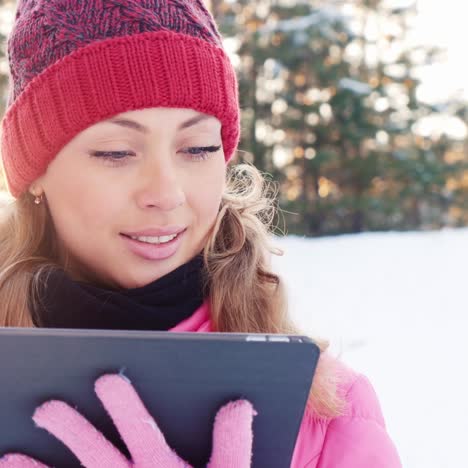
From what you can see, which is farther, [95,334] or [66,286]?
[66,286]

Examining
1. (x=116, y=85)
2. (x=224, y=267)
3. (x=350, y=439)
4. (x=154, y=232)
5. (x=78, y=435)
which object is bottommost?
(x=350, y=439)

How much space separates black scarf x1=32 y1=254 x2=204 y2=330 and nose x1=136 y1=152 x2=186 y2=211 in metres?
0.18

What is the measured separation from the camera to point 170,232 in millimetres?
1124

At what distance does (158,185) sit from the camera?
41.7 inches

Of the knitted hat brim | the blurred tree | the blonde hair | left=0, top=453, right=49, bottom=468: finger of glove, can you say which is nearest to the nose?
the knitted hat brim

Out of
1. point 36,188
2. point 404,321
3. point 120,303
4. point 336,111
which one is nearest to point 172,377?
point 120,303

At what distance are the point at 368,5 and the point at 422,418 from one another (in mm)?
10809

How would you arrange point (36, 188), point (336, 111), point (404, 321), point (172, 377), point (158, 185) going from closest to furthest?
point (172, 377) < point (158, 185) < point (36, 188) < point (404, 321) < point (336, 111)

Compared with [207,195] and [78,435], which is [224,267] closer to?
[207,195]

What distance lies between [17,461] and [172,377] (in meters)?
0.30

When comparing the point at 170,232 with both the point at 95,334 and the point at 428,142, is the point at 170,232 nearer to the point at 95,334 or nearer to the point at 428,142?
the point at 95,334

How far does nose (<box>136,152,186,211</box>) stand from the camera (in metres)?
1.06

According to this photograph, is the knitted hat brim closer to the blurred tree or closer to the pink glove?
the pink glove

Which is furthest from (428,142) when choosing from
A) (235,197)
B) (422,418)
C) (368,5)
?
(235,197)
